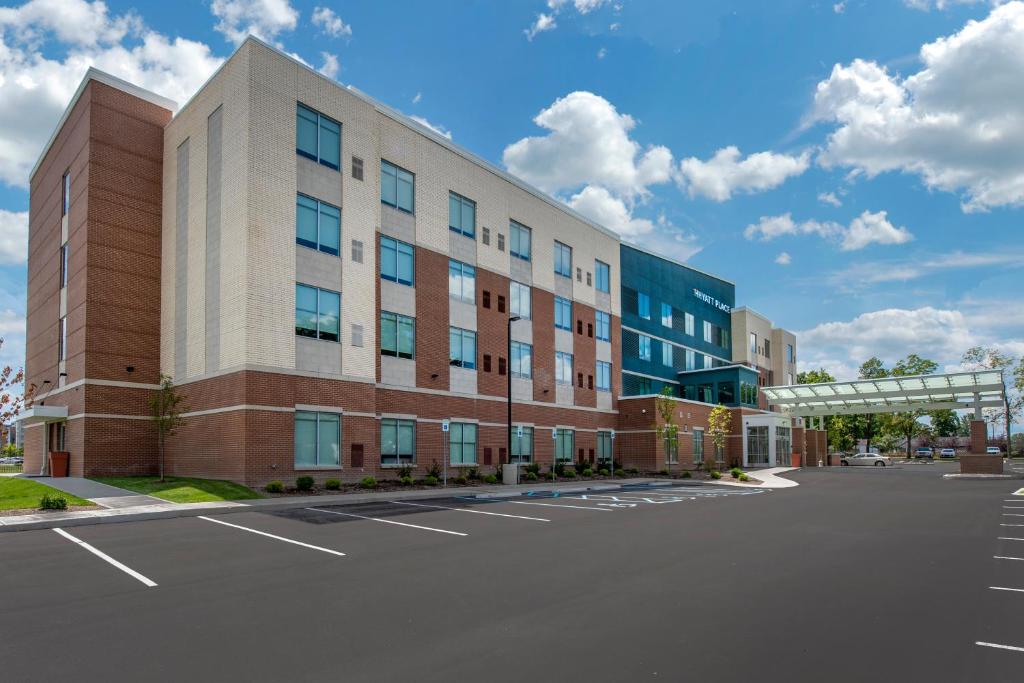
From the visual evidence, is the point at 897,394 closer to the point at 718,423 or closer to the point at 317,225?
the point at 718,423

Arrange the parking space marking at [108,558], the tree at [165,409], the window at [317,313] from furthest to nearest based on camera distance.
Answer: the window at [317,313], the tree at [165,409], the parking space marking at [108,558]

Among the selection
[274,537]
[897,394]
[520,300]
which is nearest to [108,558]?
[274,537]

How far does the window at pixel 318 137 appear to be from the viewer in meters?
29.3

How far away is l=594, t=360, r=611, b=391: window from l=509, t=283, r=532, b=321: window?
886 centimetres

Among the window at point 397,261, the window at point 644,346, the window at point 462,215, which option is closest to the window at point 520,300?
the window at point 462,215

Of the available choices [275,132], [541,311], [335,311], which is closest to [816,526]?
[335,311]

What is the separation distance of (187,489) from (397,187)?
16925 millimetres

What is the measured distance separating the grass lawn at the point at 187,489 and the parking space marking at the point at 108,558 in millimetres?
6006

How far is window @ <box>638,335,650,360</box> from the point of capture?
55.0m

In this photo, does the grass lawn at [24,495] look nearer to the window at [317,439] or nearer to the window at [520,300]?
the window at [317,439]

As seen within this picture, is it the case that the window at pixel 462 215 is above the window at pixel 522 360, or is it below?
above

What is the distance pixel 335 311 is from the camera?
2956 cm

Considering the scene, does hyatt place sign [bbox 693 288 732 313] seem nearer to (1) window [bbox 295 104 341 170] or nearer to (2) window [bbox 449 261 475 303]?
(2) window [bbox 449 261 475 303]

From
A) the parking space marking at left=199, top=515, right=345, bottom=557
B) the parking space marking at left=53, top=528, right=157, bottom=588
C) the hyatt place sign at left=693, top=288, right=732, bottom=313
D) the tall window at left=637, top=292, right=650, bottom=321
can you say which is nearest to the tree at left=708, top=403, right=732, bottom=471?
the tall window at left=637, top=292, right=650, bottom=321
